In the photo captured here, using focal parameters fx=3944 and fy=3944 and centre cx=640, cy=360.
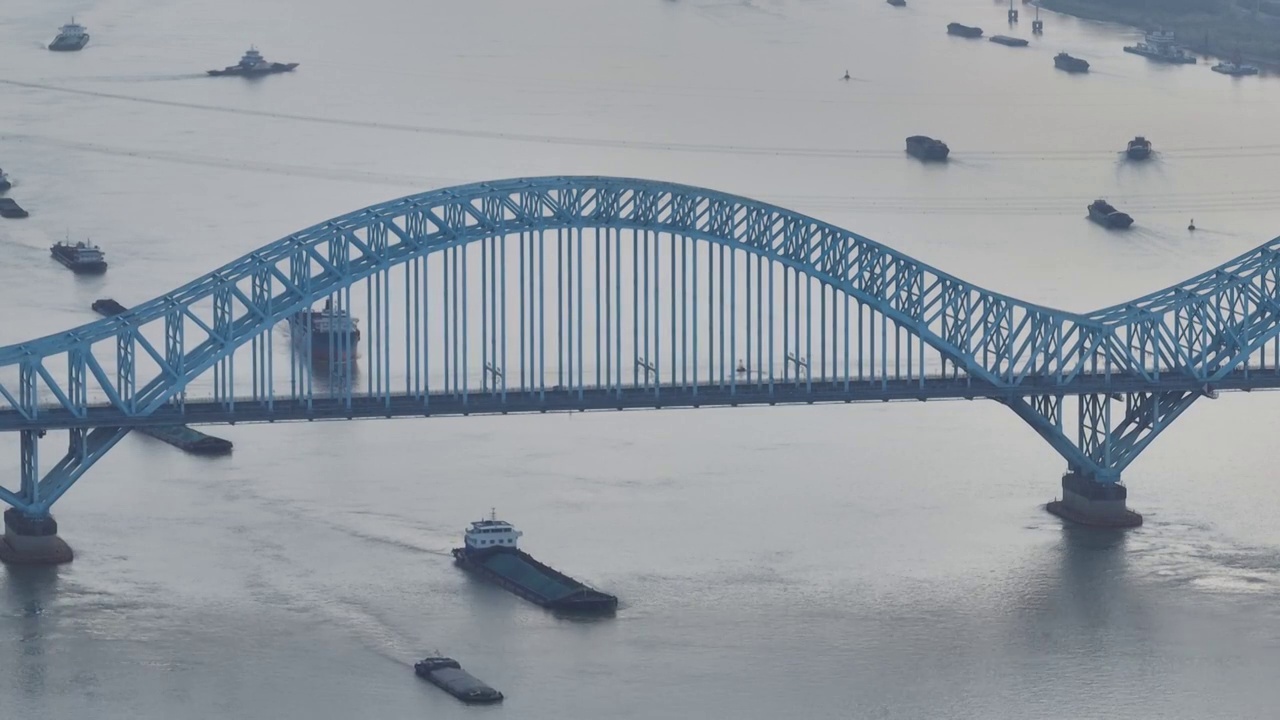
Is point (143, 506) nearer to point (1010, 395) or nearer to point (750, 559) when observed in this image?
point (750, 559)

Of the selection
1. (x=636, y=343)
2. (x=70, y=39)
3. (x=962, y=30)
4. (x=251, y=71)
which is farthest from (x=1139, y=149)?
(x=636, y=343)

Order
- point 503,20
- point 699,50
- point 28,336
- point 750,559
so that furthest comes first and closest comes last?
point 503,20
point 699,50
point 28,336
point 750,559

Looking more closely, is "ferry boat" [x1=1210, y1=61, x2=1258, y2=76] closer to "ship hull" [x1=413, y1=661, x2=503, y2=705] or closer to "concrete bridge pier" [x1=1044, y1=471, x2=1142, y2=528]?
"concrete bridge pier" [x1=1044, y1=471, x2=1142, y2=528]

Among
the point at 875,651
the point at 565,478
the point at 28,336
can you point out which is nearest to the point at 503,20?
the point at 28,336

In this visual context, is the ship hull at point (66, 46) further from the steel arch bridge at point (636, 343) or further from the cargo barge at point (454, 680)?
the cargo barge at point (454, 680)

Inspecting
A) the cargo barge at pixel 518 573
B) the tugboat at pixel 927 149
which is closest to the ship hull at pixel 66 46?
the tugboat at pixel 927 149

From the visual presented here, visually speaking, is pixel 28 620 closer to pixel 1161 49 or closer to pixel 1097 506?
pixel 1097 506
